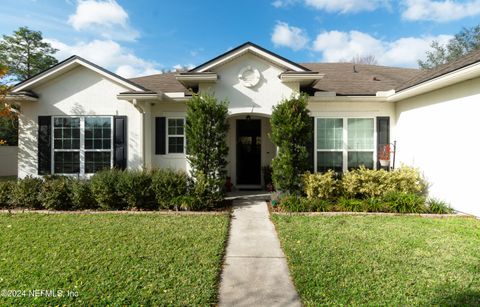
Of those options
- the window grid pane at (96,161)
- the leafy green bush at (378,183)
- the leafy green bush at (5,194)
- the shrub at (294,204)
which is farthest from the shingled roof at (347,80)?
the leafy green bush at (5,194)

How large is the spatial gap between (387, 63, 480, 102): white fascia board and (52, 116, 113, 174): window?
9.98m

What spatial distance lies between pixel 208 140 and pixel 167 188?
188 cm

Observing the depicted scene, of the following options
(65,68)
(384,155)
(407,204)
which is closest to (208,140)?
(65,68)

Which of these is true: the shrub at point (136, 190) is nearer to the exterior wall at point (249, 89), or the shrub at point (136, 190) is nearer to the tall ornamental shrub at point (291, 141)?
the exterior wall at point (249, 89)

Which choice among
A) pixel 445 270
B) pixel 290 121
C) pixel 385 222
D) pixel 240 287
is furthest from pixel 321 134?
pixel 240 287

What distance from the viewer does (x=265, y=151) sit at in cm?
1140

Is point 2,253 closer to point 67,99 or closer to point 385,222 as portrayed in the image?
point 67,99

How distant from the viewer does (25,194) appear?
764 cm

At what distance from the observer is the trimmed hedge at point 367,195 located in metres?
7.52

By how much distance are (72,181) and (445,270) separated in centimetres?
915

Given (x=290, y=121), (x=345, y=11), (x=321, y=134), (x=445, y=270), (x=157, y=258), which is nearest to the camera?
(x=445, y=270)

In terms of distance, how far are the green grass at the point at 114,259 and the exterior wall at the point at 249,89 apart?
4095 mm

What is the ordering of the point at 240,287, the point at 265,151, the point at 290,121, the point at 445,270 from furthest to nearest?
the point at 265,151, the point at 290,121, the point at 445,270, the point at 240,287

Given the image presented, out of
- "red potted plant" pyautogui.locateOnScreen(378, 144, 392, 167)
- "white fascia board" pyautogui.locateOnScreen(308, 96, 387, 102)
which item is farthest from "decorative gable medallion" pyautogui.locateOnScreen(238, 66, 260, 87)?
"red potted plant" pyautogui.locateOnScreen(378, 144, 392, 167)
